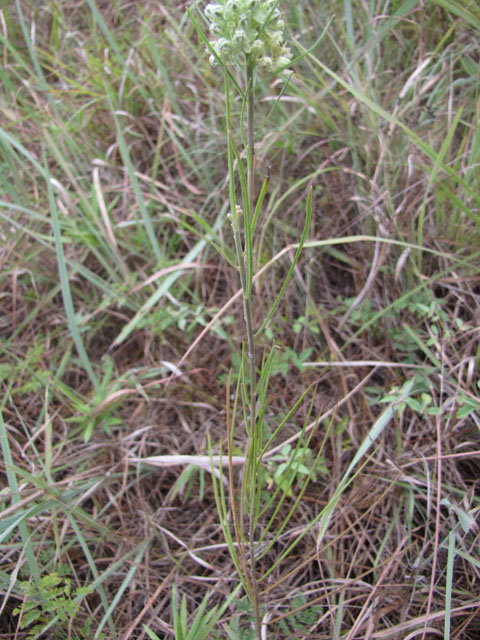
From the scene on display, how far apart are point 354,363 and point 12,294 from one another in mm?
→ 1531

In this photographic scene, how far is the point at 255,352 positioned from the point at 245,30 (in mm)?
1059

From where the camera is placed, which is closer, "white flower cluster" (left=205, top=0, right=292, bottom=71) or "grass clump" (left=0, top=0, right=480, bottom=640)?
"white flower cluster" (left=205, top=0, right=292, bottom=71)

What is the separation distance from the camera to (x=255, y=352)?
5.46 ft

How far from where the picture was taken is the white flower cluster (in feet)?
2.58

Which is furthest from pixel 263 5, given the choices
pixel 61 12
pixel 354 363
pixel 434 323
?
pixel 61 12

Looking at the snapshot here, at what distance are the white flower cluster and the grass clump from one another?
1.5 inches

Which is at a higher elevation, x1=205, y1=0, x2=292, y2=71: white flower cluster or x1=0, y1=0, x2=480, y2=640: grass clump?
x1=205, y1=0, x2=292, y2=71: white flower cluster

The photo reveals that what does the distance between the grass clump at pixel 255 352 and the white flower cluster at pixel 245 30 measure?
4 cm

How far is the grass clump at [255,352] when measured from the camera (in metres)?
1.35

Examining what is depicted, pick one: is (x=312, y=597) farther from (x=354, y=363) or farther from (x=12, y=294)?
(x=12, y=294)

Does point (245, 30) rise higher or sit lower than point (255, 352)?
higher

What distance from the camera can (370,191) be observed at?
1875 millimetres

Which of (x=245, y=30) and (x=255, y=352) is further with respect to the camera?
(x=255, y=352)

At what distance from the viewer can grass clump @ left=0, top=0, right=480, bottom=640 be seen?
1351mm
